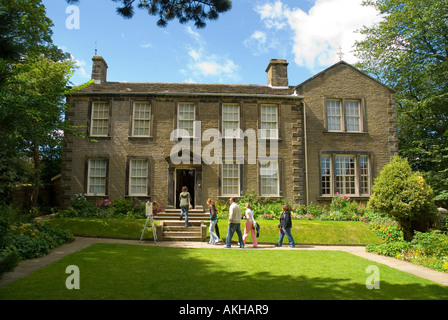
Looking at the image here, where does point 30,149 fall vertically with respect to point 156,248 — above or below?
above

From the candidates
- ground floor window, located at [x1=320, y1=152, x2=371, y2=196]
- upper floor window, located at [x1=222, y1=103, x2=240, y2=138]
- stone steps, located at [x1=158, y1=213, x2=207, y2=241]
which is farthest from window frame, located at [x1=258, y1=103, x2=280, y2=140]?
stone steps, located at [x1=158, y1=213, x2=207, y2=241]

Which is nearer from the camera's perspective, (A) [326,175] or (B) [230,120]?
(B) [230,120]

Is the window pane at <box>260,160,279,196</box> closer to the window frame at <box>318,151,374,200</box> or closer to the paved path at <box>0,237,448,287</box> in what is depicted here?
the window frame at <box>318,151,374,200</box>

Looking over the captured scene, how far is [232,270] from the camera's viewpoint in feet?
24.5

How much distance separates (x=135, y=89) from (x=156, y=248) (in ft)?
37.5

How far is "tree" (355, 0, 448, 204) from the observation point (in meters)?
20.9

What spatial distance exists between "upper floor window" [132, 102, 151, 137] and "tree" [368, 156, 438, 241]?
12.7 meters

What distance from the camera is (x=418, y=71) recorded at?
75.4 ft

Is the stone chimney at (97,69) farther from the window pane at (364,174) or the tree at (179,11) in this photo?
the window pane at (364,174)

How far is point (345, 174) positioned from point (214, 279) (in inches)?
579

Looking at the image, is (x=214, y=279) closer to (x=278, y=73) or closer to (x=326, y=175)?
(x=326, y=175)

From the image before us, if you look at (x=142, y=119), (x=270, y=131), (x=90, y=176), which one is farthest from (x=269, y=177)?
(x=90, y=176)
